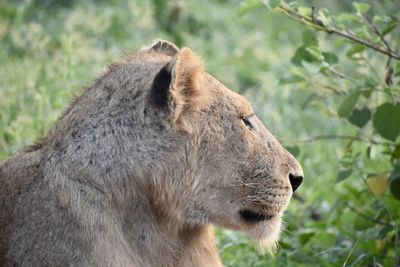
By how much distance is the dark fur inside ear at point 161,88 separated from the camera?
12.8ft

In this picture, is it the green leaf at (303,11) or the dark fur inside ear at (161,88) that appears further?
the green leaf at (303,11)

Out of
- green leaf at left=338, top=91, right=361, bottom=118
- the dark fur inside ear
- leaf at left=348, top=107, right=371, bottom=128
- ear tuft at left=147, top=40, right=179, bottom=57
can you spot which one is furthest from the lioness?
leaf at left=348, top=107, right=371, bottom=128

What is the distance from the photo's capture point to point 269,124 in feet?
24.6

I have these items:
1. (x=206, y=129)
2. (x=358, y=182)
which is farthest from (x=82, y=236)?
(x=358, y=182)

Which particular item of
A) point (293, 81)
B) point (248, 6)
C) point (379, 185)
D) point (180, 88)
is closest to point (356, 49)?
point (293, 81)

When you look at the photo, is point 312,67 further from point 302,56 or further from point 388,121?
point 388,121

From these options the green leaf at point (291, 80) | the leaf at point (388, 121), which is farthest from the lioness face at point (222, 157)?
the green leaf at point (291, 80)

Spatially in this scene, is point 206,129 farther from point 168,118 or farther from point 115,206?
point 115,206

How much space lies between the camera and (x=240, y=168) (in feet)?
13.4

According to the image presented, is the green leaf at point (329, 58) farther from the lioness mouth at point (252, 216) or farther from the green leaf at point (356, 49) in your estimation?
the lioness mouth at point (252, 216)

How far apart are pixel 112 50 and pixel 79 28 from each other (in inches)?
24.1

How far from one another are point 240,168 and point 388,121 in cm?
106

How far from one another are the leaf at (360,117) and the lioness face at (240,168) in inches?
40.2

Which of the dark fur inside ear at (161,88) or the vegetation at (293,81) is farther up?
the dark fur inside ear at (161,88)
